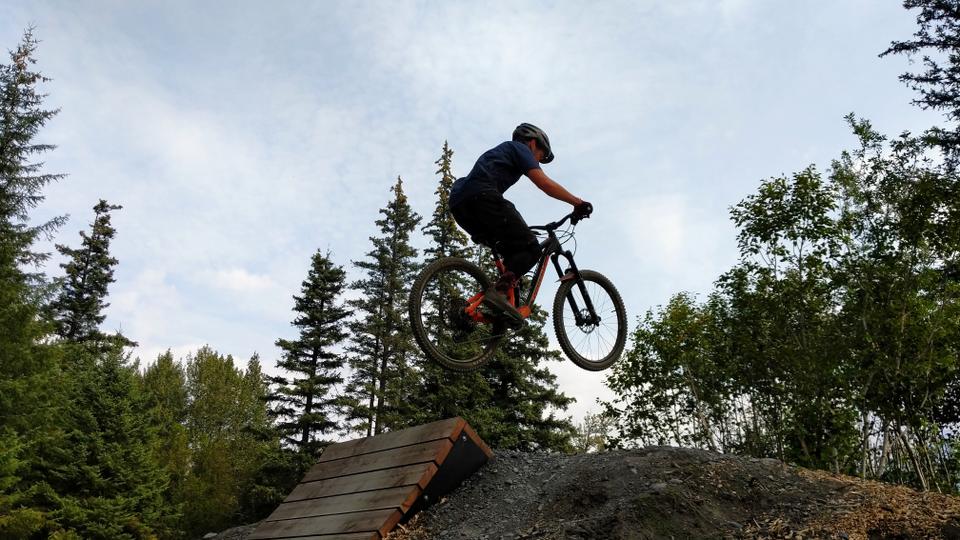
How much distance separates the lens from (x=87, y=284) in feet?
106

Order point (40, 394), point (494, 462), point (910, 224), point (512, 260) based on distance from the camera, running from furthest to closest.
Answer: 1. point (40, 394)
2. point (910, 224)
3. point (494, 462)
4. point (512, 260)

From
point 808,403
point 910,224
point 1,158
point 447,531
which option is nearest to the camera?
point 447,531

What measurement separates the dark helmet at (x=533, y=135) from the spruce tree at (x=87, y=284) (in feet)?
102

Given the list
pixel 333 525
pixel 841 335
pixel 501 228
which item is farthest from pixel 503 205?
pixel 841 335

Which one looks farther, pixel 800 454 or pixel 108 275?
pixel 108 275

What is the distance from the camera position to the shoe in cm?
585

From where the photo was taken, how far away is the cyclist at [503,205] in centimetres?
575

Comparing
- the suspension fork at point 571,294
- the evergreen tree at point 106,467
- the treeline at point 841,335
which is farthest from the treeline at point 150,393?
the suspension fork at point 571,294

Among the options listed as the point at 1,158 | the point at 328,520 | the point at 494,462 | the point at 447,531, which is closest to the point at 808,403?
the point at 494,462

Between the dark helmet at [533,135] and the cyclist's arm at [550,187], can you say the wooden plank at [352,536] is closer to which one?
the cyclist's arm at [550,187]

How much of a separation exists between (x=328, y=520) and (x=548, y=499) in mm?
2718

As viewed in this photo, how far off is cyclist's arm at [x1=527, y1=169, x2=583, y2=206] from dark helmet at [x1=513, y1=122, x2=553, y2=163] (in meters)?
0.41

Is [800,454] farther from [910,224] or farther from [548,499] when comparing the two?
[548,499]

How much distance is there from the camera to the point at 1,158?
21156mm
